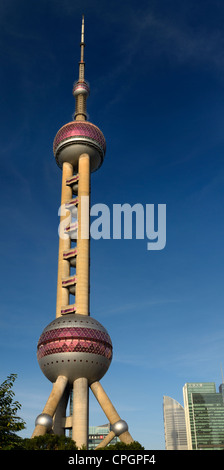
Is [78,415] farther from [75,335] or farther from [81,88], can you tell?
[81,88]

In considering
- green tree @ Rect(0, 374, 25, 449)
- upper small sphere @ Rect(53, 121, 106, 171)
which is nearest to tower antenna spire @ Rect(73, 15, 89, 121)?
upper small sphere @ Rect(53, 121, 106, 171)

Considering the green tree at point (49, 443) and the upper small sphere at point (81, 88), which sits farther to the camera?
the upper small sphere at point (81, 88)

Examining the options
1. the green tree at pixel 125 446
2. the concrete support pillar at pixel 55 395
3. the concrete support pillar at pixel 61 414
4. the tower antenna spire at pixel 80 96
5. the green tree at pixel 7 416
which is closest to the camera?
the green tree at pixel 7 416

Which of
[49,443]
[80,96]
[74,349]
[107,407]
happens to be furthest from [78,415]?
[80,96]

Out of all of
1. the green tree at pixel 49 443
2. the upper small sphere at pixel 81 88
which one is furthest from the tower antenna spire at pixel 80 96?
the green tree at pixel 49 443

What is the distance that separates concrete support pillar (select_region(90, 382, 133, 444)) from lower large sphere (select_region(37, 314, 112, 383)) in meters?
1.66

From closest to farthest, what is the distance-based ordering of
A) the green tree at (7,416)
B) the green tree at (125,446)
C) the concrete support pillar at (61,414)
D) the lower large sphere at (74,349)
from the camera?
1. the green tree at (7,416)
2. the green tree at (125,446)
3. the lower large sphere at (74,349)
4. the concrete support pillar at (61,414)

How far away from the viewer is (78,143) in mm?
109562

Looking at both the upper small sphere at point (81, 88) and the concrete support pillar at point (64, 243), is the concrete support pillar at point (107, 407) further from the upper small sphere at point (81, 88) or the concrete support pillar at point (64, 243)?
the upper small sphere at point (81, 88)

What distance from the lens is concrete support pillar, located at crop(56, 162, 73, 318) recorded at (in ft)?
318

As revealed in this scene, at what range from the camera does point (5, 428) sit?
24688 mm

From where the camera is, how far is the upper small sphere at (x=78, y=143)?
359 feet

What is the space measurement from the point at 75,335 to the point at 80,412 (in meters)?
13.6
